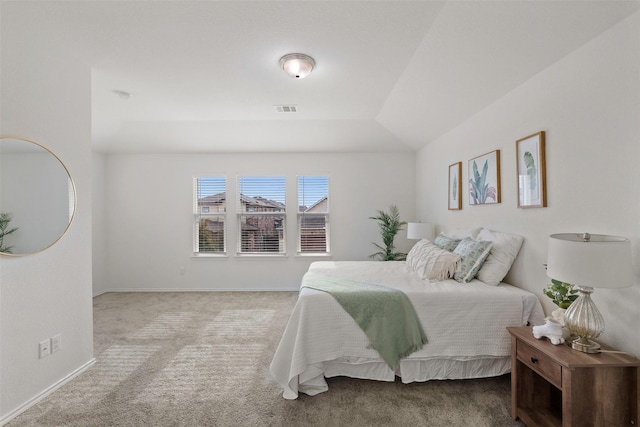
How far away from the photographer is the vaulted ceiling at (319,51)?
1.75 metres

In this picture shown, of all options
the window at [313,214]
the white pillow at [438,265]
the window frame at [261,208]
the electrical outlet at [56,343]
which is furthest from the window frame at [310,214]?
the electrical outlet at [56,343]

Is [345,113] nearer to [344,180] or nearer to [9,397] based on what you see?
[344,180]

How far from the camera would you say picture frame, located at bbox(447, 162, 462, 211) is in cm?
332

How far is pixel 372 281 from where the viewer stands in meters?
2.54

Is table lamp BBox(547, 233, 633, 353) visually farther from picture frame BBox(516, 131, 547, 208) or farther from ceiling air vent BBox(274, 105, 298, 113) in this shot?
ceiling air vent BBox(274, 105, 298, 113)

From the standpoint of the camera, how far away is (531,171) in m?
2.21

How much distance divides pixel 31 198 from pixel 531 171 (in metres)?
3.76

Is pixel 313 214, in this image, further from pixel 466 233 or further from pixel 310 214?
pixel 466 233

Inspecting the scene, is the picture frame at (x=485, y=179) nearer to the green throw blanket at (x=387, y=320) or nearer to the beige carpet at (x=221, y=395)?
the green throw blanket at (x=387, y=320)

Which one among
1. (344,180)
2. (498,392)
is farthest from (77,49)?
(498,392)

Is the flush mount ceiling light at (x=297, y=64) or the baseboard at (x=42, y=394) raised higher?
the flush mount ceiling light at (x=297, y=64)

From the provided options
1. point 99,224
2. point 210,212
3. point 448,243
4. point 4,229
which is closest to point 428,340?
point 448,243

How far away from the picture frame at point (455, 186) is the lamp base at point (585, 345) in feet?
6.48

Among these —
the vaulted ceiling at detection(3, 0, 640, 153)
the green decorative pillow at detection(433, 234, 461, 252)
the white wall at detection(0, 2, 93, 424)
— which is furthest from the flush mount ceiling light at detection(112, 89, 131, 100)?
the green decorative pillow at detection(433, 234, 461, 252)
